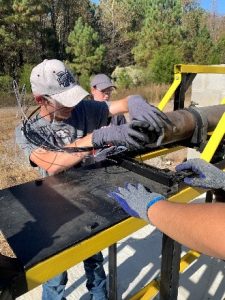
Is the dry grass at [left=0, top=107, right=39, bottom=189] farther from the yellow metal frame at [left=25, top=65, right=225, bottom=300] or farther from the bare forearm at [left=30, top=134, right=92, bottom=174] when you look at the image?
the yellow metal frame at [left=25, top=65, right=225, bottom=300]

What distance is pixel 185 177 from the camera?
57.3 inches

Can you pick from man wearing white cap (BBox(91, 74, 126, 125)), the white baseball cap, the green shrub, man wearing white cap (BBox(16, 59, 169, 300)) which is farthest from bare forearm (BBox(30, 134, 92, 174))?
the green shrub

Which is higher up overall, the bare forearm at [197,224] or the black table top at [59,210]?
the bare forearm at [197,224]

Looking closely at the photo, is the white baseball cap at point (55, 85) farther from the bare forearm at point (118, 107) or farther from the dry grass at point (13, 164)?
the dry grass at point (13, 164)

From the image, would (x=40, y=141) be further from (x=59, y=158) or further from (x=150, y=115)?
(x=150, y=115)

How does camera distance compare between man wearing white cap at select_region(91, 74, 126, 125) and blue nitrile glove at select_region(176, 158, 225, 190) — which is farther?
man wearing white cap at select_region(91, 74, 126, 125)

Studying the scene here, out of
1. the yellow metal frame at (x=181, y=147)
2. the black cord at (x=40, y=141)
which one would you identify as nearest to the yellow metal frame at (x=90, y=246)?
the yellow metal frame at (x=181, y=147)

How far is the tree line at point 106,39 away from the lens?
20.4 m

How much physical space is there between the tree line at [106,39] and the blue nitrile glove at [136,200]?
14580 mm

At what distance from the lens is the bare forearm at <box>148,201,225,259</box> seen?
3.00 ft

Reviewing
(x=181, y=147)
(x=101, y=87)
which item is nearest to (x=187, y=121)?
(x=181, y=147)

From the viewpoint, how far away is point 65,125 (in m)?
1.95

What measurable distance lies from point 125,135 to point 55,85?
54 centimetres

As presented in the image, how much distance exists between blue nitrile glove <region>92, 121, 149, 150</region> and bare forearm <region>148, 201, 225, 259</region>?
440 millimetres
